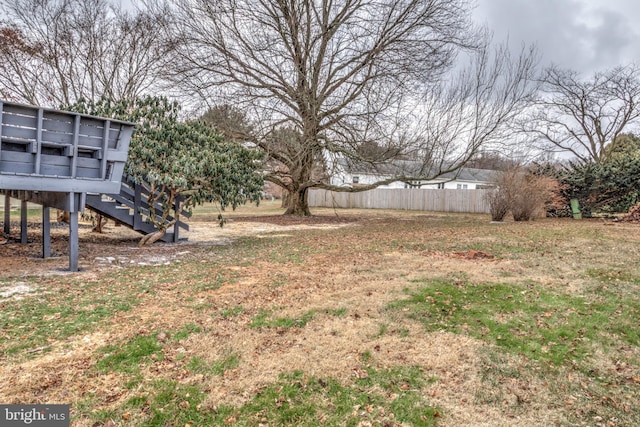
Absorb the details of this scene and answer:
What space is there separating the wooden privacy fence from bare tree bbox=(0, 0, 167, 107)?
1035 centimetres

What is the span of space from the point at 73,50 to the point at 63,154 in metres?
8.20

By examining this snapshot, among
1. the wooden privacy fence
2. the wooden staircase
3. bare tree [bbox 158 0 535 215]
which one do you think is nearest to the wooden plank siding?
the wooden staircase

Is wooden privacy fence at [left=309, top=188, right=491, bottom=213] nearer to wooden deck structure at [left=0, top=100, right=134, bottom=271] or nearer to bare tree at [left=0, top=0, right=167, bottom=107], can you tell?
bare tree at [left=0, top=0, right=167, bottom=107]

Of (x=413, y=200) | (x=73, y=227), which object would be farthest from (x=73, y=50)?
(x=413, y=200)

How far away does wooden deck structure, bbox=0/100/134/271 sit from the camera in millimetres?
4523

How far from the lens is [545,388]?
246 cm

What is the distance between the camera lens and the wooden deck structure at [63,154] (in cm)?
452

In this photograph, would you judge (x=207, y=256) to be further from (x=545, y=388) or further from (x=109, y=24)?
(x=109, y=24)

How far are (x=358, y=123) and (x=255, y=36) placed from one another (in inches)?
172

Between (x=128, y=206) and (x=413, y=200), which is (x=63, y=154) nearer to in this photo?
(x=128, y=206)

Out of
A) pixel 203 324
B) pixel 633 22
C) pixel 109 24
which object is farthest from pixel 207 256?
pixel 633 22

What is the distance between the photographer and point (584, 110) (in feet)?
67.8

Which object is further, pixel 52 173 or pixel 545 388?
pixel 52 173

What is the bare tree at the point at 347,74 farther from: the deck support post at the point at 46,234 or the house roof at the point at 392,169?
the deck support post at the point at 46,234
